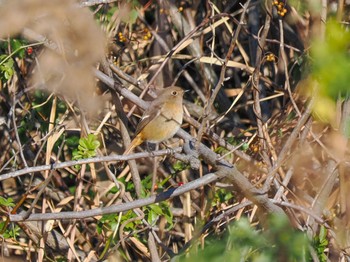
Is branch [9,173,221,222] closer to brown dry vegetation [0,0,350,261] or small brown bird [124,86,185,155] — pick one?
brown dry vegetation [0,0,350,261]

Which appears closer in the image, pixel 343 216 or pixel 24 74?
pixel 343 216

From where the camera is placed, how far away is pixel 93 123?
439cm

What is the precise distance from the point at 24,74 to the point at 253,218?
1759mm

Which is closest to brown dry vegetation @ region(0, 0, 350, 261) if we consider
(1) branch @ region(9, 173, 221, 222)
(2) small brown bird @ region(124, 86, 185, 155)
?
(2) small brown bird @ region(124, 86, 185, 155)

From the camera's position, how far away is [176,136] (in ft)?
13.8

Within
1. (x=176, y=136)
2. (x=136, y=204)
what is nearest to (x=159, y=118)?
(x=176, y=136)

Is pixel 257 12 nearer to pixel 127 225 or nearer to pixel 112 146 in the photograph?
pixel 112 146

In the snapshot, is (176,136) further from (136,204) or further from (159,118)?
(136,204)

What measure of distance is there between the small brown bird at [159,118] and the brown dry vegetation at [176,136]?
115mm

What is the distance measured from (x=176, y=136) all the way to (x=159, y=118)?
0.77ft

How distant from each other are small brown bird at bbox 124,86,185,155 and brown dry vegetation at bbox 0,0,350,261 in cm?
11

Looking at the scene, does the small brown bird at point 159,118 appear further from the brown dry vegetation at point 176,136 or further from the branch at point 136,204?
the branch at point 136,204

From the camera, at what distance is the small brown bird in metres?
3.92

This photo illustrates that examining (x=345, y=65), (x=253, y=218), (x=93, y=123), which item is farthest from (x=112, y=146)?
(x=345, y=65)
